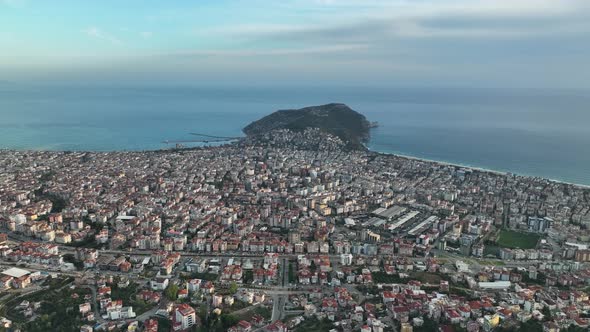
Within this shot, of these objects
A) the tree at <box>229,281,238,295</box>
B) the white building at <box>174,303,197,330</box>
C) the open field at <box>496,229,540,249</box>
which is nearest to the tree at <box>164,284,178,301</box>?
the white building at <box>174,303,197,330</box>

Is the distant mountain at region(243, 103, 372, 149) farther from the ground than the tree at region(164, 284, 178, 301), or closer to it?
farther from the ground

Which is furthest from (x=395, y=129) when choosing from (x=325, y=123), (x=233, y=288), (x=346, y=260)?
(x=233, y=288)

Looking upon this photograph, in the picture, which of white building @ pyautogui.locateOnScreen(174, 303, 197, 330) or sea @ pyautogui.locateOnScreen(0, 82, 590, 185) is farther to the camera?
sea @ pyautogui.locateOnScreen(0, 82, 590, 185)

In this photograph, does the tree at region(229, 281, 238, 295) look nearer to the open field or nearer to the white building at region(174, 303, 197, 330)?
the white building at region(174, 303, 197, 330)

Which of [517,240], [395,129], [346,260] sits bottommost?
[346,260]

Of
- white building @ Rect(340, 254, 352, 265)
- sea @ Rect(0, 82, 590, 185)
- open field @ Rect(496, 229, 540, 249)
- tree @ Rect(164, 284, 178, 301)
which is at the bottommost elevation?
tree @ Rect(164, 284, 178, 301)

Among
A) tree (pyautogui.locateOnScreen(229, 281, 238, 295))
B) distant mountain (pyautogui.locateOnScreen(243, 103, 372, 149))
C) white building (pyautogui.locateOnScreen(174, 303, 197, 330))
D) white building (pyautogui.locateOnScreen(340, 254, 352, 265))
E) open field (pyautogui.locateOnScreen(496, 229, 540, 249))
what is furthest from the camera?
distant mountain (pyautogui.locateOnScreen(243, 103, 372, 149))

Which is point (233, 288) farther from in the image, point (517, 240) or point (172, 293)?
point (517, 240)
